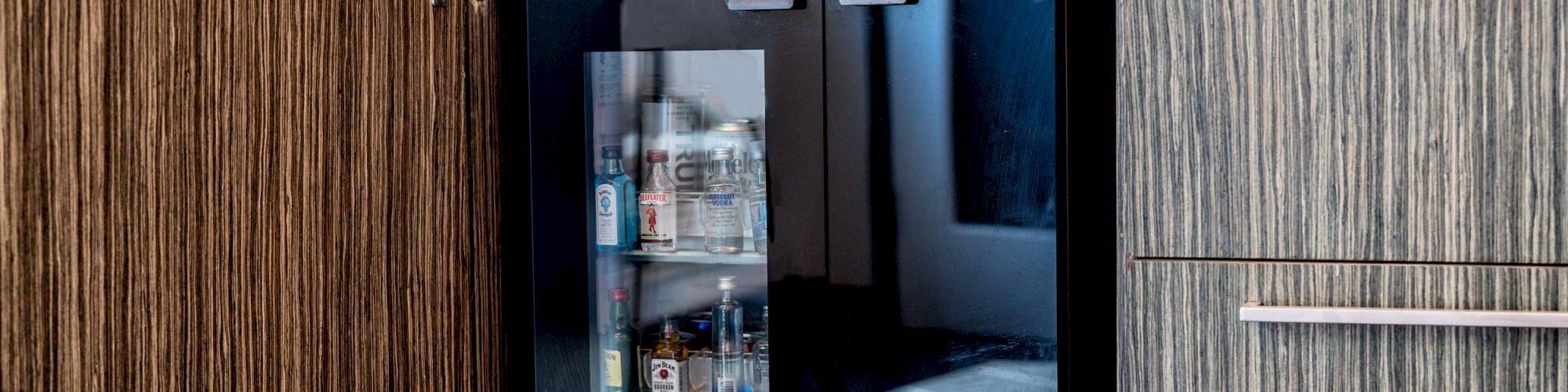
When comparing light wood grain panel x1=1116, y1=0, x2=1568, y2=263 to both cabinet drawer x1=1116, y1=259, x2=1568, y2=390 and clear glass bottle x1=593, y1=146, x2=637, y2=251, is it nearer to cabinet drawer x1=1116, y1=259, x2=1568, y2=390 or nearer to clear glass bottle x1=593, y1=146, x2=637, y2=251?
cabinet drawer x1=1116, y1=259, x2=1568, y2=390

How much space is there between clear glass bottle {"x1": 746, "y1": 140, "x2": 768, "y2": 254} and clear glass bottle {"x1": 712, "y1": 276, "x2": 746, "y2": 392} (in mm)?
70

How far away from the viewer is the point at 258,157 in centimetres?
87

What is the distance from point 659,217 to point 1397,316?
32.8 inches

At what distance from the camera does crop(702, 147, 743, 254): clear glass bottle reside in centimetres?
129

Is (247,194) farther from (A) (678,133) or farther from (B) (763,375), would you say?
(B) (763,375)

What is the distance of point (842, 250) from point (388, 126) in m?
0.51

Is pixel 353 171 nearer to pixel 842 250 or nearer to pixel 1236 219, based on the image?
pixel 842 250

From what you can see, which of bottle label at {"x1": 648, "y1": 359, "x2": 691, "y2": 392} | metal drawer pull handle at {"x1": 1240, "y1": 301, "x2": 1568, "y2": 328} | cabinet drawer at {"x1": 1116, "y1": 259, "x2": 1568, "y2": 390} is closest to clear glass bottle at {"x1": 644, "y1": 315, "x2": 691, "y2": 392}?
bottle label at {"x1": 648, "y1": 359, "x2": 691, "y2": 392}

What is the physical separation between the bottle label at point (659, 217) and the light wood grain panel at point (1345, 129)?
1.97ft

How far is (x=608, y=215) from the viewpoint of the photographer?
4.20ft

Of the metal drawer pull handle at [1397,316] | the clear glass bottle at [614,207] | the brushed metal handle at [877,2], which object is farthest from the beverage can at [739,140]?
the metal drawer pull handle at [1397,316]

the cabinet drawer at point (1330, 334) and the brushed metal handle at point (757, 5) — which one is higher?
the brushed metal handle at point (757, 5)

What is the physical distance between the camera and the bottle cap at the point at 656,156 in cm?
131

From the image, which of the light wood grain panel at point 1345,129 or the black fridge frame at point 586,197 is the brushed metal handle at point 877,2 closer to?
the black fridge frame at point 586,197
